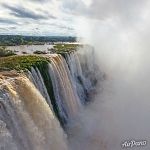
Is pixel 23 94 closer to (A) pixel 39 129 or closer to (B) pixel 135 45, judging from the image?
(A) pixel 39 129

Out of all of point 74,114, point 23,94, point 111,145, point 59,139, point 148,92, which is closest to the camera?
point 23,94

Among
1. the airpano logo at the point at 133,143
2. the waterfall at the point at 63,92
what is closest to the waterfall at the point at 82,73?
the waterfall at the point at 63,92

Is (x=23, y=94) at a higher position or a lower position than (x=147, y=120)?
higher

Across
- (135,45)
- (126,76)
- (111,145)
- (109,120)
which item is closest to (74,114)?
(109,120)

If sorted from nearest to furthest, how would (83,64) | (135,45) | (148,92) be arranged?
(148,92) < (83,64) < (135,45)

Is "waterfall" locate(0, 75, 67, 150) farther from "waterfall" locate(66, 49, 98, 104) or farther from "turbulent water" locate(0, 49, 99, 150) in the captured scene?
"waterfall" locate(66, 49, 98, 104)

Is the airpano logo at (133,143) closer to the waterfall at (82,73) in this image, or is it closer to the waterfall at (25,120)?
the waterfall at (25,120)

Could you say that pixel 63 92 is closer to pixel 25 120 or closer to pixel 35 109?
pixel 35 109

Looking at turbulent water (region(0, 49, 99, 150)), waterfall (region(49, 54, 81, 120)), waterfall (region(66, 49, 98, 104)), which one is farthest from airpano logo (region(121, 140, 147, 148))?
waterfall (region(66, 49, 98, 104))
